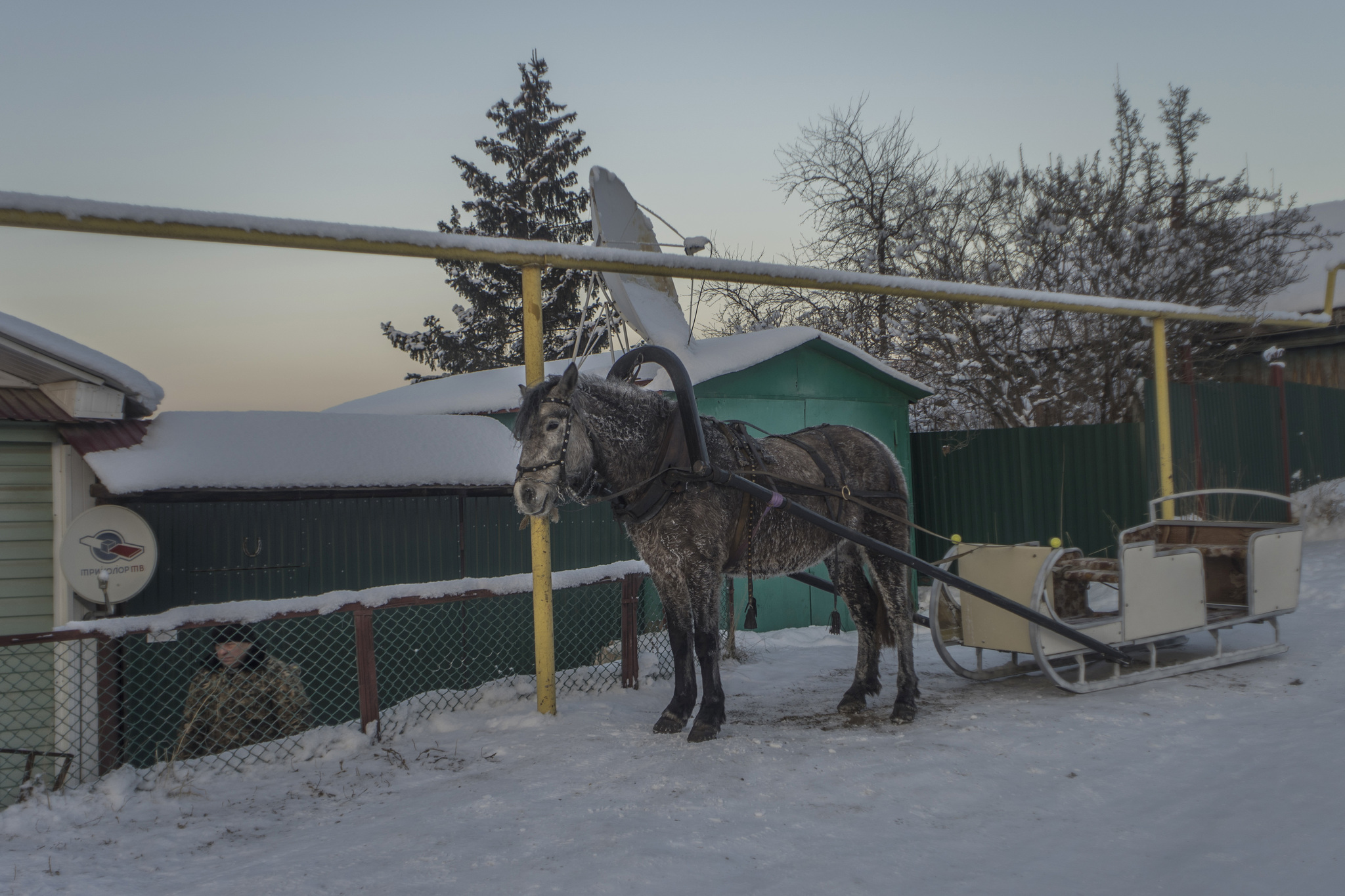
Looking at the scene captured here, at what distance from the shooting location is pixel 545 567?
189 inches

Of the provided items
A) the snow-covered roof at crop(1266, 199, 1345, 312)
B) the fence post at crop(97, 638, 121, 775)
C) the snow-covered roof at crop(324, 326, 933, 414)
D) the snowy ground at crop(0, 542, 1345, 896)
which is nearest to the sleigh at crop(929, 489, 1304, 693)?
the snowy ground at crop(0, 542, 1345, 896)

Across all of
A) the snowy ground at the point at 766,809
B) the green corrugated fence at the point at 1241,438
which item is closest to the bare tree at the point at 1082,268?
the green corrugated fence at the point at 1241,438

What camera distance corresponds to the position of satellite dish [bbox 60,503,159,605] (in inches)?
188

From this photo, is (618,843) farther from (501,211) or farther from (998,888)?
Answer: (501,211)

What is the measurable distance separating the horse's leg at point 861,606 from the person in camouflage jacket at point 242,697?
11.5 ft

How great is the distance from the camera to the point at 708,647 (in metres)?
4.56

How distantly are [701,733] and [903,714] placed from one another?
1.24 m

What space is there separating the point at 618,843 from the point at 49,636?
284 centimetres

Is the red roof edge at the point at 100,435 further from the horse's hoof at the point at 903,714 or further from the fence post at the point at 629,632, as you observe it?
the horse's hoof at the point at 903,714

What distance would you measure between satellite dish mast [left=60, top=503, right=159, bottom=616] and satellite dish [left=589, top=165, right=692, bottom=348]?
154 inches

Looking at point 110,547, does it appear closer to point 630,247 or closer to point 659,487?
point 659,487

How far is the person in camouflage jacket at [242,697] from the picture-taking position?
190 inches

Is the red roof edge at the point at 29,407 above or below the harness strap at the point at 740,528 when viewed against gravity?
above

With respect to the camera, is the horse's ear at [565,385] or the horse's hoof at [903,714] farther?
the horse's hoof at [903,714]
